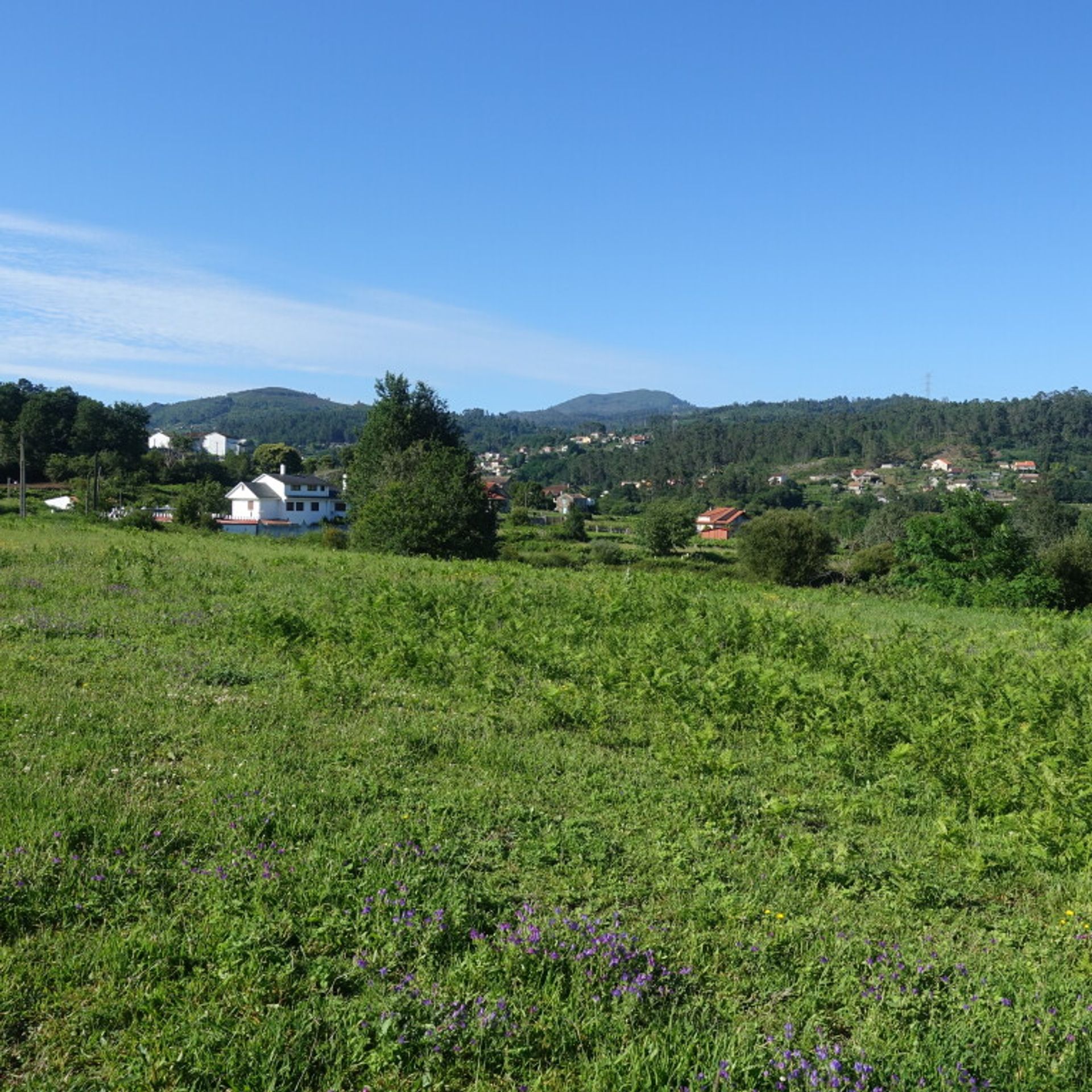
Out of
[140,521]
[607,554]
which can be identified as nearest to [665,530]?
[607,554]

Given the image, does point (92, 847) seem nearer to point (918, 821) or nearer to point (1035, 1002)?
point (1035, 1002)

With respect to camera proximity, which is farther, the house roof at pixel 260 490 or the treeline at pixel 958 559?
the house roof at pixel 260 490

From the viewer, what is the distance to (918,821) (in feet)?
20.2

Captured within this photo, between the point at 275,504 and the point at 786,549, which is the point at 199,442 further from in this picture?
the point at 786,549

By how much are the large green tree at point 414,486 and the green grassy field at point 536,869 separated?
86.6 feet


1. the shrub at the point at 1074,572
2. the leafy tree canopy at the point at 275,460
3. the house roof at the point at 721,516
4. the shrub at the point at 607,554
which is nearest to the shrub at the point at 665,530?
the shrub at the point at 607,554

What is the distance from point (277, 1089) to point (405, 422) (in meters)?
47.4

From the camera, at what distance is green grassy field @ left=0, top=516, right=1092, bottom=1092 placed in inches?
132

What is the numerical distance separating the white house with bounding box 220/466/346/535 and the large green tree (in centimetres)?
2422

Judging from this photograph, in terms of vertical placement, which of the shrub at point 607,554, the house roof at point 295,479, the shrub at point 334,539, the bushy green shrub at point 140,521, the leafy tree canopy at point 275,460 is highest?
the leafy tree canopy at point 275,460

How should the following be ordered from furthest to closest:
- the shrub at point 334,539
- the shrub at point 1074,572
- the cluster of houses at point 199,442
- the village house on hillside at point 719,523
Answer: the cluster of houses at point 199,442, the village house on hillside at point 719,523, the shrub at point 334,539, the shrub at point 1074,572

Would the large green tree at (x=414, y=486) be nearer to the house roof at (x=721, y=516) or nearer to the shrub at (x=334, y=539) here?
the shrub at (x=334, y=539)

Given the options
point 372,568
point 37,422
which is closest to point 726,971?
point 372,568

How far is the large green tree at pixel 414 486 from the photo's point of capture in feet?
121
